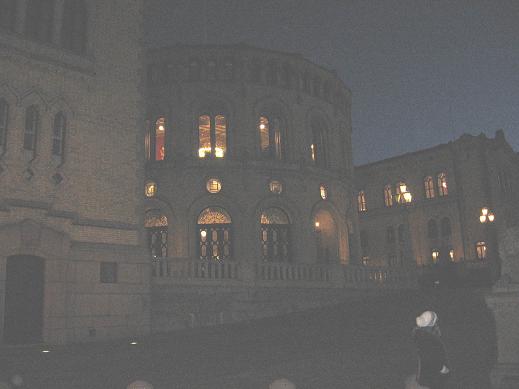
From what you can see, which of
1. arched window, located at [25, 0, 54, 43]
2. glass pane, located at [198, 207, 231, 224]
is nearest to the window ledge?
arched window, located at [25, 0, 54, 43]

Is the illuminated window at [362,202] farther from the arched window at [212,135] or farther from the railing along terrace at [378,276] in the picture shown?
the arched window at [212,135]

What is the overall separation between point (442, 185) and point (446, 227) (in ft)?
12.5

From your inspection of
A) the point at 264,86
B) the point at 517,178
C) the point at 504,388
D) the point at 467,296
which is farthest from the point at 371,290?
the point at 517,178

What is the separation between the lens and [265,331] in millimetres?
17844

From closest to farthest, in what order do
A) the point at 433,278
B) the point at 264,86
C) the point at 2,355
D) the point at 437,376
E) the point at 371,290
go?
1. the point at 437,376
2. the point at 2,355
3. the point at 371,290
4. the point at 264,86
5. the point at 433,278

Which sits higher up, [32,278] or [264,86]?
[264,86]

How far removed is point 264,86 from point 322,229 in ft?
30.3

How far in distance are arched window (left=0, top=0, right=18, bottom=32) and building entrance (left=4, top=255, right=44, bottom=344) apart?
7.83 meters

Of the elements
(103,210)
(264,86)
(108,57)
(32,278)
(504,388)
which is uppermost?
(264,86)

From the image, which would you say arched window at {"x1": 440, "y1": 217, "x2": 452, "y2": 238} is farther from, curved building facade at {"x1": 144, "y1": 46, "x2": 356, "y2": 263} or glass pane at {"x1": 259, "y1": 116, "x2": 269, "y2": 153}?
glass pane at {"x1": 259, "y1": 116, "x2": 269, "y2": 153}

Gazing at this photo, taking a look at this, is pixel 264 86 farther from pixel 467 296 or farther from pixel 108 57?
pixel 467 296

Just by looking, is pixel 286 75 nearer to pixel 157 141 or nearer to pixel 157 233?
pixel 157 141

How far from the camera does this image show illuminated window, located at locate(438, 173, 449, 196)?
48.5m

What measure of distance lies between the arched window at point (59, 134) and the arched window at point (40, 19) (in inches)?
108
